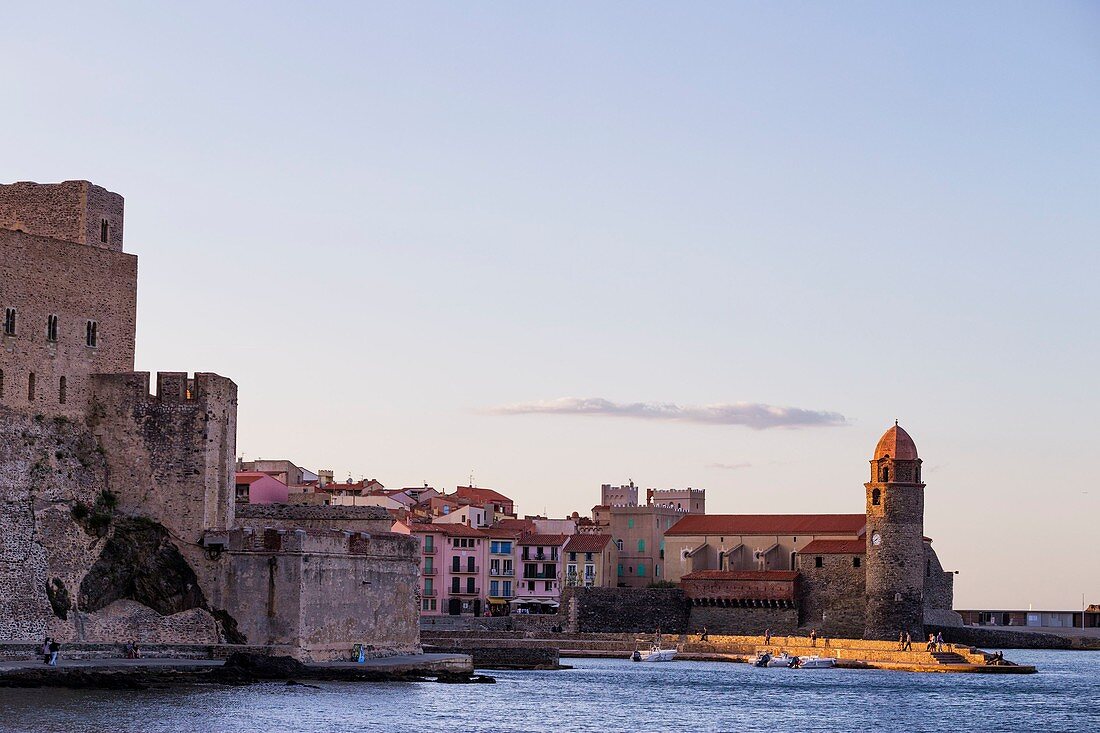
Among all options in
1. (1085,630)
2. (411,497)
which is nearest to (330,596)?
(411,497)

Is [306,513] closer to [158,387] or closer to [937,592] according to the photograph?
[158,387]

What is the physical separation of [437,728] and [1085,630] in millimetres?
88070

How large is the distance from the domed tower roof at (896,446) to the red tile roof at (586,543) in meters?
16.3

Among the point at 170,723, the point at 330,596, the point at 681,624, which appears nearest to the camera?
the point at 170,723

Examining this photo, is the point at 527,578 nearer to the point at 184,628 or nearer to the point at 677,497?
the point at 677,497

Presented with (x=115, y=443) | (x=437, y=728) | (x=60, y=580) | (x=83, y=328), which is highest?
(x=83, y=328)

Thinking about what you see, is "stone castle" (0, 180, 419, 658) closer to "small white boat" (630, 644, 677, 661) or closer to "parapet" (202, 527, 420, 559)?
"parapet" (202, 527, 420, 559)

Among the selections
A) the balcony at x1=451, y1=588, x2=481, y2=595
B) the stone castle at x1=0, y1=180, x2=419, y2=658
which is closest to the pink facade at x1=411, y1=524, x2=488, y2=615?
the balcony at x1=451, y1=588, x2=481, y2=595

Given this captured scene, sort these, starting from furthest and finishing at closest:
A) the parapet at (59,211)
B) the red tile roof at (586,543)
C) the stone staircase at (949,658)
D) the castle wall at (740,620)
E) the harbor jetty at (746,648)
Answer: the red tile roof at (586,543), the castle wall at (740,620), the stone staircase at (949,658), the harbor jetty at (746,648), the parapet at (59,211)

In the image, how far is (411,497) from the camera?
97438mm

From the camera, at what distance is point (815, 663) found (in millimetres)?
72125

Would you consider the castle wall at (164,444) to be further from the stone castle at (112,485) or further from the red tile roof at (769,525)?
the red tile roof at (769,525)

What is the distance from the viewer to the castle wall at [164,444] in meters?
45.2

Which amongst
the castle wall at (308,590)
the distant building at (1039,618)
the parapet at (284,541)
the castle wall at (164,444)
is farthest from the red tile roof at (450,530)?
the distant building at (1039,618)
